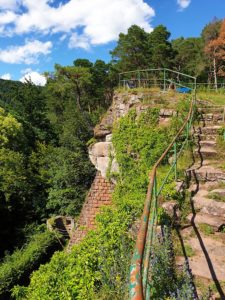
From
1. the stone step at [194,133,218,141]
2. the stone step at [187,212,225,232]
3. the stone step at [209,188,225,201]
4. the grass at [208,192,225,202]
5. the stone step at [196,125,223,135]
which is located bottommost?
the stone step at [187,212,225,232]

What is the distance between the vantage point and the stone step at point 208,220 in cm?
459

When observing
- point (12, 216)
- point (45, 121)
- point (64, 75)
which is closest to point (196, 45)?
point (64, 75)

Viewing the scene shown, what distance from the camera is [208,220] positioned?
15.6ft

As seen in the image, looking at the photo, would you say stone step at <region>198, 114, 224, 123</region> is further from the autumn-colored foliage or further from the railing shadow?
the autumn-colored foliage

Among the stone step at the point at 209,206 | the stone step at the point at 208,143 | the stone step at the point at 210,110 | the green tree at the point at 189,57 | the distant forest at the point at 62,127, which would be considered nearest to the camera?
the stone step at the point at 209,206

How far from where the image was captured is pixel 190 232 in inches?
181

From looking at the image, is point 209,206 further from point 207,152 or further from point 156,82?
point 156,82

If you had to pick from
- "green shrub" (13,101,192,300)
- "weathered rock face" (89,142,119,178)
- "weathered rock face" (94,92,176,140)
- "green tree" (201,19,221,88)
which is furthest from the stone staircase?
"green tree" (201,19,221,88)

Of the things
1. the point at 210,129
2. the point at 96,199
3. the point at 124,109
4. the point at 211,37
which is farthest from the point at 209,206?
the point at 211,37

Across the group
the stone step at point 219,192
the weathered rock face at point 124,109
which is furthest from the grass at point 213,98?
the stone step at point 219,192

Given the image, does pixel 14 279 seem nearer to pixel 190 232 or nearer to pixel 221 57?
pixel 190 232

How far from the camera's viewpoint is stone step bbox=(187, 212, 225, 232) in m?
4.59

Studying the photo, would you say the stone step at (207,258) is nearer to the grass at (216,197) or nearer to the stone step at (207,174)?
the grass at (216,197)

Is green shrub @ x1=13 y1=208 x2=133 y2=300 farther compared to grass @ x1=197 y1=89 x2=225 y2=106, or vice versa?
grass @ x1=197 y1=89 x2=225 y2=106
